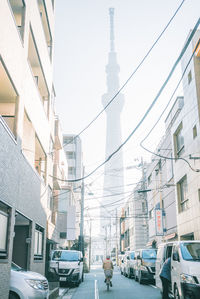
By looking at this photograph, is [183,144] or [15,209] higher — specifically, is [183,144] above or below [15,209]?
above

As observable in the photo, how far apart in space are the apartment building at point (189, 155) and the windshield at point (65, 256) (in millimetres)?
6579

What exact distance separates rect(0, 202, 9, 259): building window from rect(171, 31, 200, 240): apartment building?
11242mm

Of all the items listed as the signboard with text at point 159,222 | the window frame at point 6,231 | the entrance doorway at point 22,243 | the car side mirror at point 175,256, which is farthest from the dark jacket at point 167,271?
the signboard with text at point 159,222

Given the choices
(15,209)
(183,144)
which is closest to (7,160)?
(15,209)

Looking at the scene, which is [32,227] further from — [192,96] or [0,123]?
[192,96]

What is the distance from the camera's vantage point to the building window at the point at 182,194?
2201cm

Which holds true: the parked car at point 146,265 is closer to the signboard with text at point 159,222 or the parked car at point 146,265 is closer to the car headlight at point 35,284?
the signboard with text at point 159,222

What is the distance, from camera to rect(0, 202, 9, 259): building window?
9219 millimetres

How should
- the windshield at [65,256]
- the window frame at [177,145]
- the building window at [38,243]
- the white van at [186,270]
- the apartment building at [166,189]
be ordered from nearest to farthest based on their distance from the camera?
the white van at [186,270]
the building window at [38,243]
the windshield at [65,256]
the window frame at [177,145]
the apartment building at [166,189]

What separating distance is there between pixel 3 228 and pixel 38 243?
679 cm

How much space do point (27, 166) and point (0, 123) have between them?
4188 millimetres

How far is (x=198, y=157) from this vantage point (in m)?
18.1

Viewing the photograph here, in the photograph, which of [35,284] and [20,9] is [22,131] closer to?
[20,9]

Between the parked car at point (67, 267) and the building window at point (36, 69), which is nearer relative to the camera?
Answer: the building window at point (36, 69)
